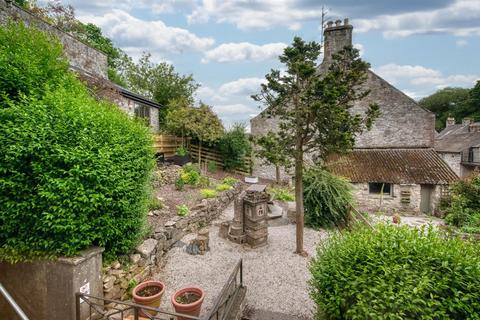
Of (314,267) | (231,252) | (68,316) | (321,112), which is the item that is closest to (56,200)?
(68,316)

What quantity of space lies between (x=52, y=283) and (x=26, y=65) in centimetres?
355

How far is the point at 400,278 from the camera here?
2.72 meters

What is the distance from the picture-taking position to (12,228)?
3.70 metres

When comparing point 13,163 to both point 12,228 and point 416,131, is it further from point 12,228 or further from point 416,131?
point 416,131

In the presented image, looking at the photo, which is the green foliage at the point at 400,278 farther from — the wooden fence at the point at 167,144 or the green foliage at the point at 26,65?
the wooden fence at the point at 167,144

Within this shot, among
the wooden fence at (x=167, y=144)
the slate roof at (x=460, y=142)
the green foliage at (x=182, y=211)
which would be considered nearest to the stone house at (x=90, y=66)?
the wooden fence at (x=167, y=144)

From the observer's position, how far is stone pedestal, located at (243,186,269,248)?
7.67 m

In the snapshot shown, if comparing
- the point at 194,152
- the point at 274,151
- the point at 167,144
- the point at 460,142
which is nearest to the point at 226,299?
the point at 274,151

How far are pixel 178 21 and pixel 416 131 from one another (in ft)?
52.1

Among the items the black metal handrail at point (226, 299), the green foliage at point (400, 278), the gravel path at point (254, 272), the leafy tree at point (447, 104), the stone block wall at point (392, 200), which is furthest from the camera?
the leafy tree at point (447, 104)

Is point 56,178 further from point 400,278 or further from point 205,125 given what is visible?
point 205,125

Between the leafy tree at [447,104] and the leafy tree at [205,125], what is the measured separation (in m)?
45.8

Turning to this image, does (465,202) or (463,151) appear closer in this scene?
(465,202)

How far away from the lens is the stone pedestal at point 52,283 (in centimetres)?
362
